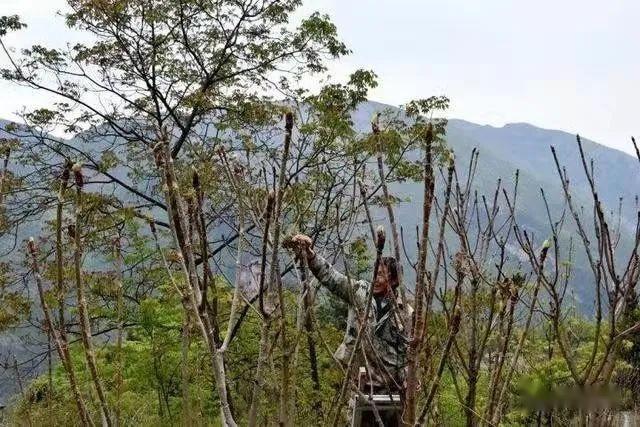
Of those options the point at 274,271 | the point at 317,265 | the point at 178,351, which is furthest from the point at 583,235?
the point at 178,351

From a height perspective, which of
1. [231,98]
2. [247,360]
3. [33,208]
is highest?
[231,98]

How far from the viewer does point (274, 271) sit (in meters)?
1.64

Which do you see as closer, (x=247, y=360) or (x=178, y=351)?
(x=178, y=351)

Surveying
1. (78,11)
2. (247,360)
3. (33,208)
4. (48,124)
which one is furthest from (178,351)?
(78,11)

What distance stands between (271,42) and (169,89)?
1925mm

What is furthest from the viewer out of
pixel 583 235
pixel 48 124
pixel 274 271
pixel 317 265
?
pixel 48 124

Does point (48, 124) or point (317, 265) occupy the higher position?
point (48, 124)

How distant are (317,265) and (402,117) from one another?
993cm

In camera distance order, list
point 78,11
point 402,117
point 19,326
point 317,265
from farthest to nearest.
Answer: point 402,117 → point 78,11 → point 19,326 → point 317,265

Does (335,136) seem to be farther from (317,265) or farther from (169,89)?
(317,265)

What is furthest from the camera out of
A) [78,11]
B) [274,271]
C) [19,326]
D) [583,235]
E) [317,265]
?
[78,11]

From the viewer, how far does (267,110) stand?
38.7ft

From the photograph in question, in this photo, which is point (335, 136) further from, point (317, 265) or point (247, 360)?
point (317, 265)

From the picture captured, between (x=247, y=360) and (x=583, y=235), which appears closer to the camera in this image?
(x=583, y=235)
